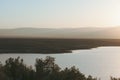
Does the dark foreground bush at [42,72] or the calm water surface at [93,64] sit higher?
the dark foreground bush at [42,72]

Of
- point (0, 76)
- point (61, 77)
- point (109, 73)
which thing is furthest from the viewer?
point (109, 73)

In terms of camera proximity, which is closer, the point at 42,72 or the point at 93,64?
the point at 42,72

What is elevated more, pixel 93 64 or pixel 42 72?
pixel 42 72

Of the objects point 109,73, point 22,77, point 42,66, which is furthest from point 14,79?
point 109,73

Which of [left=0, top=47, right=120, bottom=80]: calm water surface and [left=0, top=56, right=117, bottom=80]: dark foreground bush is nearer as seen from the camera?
[left=0, top=56, right=117, bottom=80]: dark foreground bush

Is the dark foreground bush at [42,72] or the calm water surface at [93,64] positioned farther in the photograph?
the calm water surface at [93,64]

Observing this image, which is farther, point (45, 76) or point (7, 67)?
point (7, 67)

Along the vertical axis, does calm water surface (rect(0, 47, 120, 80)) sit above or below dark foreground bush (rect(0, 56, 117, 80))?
below

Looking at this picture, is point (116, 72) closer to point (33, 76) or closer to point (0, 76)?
point (33, 76)

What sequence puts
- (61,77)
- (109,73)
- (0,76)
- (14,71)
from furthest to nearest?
(109,73), (14,71), (61,77), (0,76)

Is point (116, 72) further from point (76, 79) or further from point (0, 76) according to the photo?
point (0, 76)
